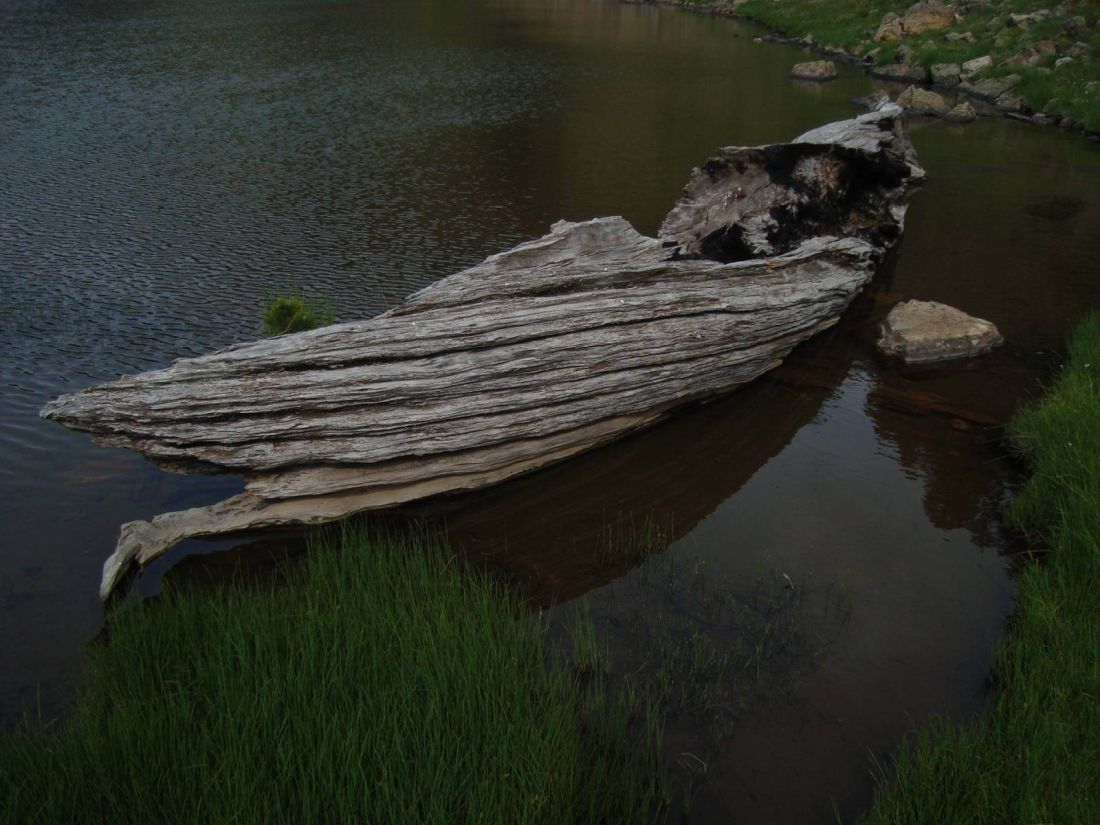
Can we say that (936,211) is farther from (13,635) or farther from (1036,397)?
(13,635)

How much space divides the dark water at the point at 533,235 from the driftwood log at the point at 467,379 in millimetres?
592

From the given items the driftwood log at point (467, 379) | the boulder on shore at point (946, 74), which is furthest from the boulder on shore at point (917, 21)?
the driftwood log at point (467, 379)

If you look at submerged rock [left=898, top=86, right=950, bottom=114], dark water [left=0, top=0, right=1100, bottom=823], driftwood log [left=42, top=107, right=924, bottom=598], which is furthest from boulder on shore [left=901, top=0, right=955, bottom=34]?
driftwood log [left=42, top=107, right=924, bottom=598]

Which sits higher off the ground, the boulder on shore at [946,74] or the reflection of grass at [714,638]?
the reflection of grass at [714,638]

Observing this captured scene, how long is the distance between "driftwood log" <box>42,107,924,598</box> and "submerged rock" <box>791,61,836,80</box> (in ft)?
86.3

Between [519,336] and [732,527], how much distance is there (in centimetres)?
293

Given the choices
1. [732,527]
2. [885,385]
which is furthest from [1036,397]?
[732,527]

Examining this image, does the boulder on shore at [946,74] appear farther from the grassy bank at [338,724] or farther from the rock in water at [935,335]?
the grassy bank at [338,724]

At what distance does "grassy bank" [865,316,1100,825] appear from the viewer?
5.44 meters

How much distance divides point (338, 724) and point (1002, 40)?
37481 millimetres

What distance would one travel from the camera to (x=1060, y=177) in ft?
73.5

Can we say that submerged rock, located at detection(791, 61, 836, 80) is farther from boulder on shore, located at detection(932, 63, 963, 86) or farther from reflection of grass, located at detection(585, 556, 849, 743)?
reflection of grass, located at detection(585, 556, 849, 743)

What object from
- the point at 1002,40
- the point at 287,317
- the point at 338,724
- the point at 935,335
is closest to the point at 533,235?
the point at 287,317

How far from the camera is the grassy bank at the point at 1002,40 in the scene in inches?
1118
